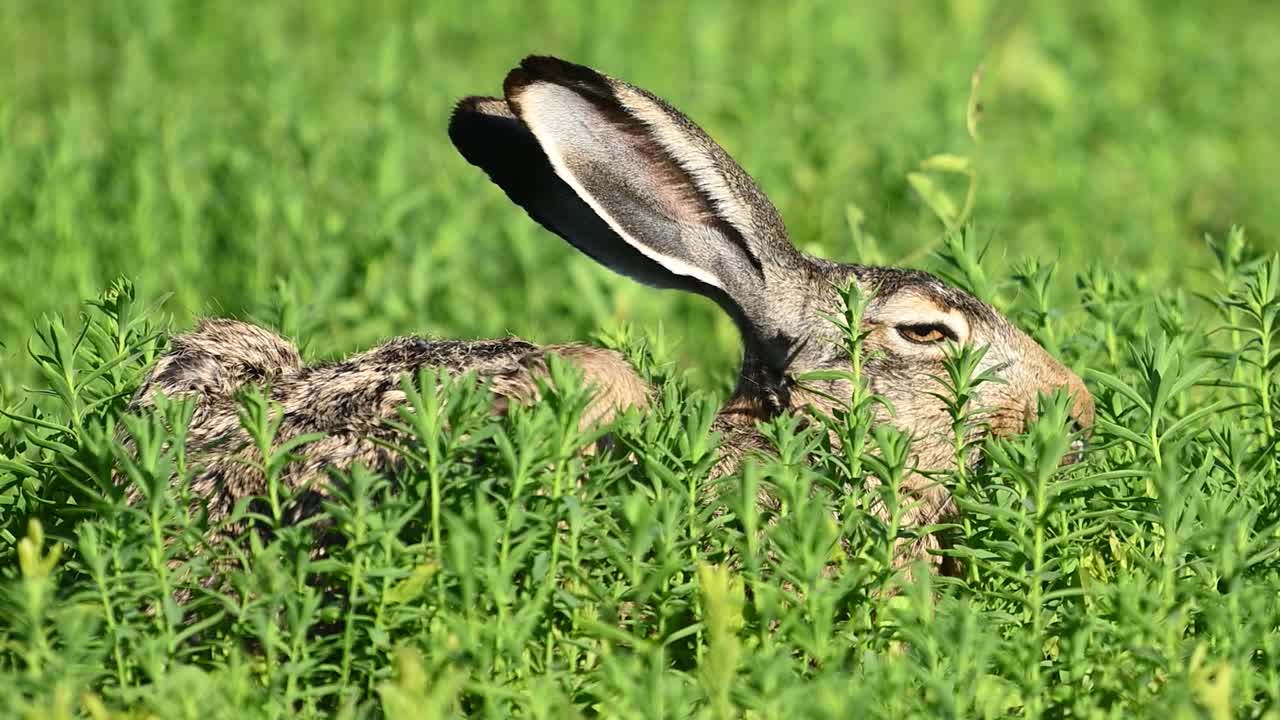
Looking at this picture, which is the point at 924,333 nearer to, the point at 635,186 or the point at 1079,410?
the point at 1079,410

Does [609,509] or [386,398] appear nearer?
[609,509]

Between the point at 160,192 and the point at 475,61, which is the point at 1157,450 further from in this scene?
the point at 475,61

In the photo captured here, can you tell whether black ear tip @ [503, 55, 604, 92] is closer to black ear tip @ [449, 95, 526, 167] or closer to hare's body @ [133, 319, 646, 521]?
black ear tip @ [449, 95, 526, 167]

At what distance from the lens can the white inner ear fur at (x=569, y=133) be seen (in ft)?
17.7

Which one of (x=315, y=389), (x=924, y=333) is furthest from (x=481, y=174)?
(x=315, y=389)

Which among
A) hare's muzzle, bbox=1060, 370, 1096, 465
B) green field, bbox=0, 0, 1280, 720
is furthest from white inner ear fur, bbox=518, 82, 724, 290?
hare's muzzle, bbox=1060, 370, 1096, 465

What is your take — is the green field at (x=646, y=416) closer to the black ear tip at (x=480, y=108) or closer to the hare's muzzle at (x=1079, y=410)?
the hare's muzzle at (x=1079, y=410)

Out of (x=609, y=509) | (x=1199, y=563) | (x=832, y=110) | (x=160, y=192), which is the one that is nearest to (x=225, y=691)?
(x=609, y=509)

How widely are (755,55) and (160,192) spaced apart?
4.30 meters

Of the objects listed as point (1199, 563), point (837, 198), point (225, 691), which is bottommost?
point (225, 691)

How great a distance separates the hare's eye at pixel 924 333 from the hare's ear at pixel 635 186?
43 centimetres

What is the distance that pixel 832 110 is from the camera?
367 inches

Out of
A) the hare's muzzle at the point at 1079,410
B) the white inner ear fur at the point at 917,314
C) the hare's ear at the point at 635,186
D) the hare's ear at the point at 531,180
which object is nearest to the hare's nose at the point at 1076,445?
the hare's muzzle at the point at 1079,410

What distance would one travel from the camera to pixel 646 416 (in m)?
4.74
